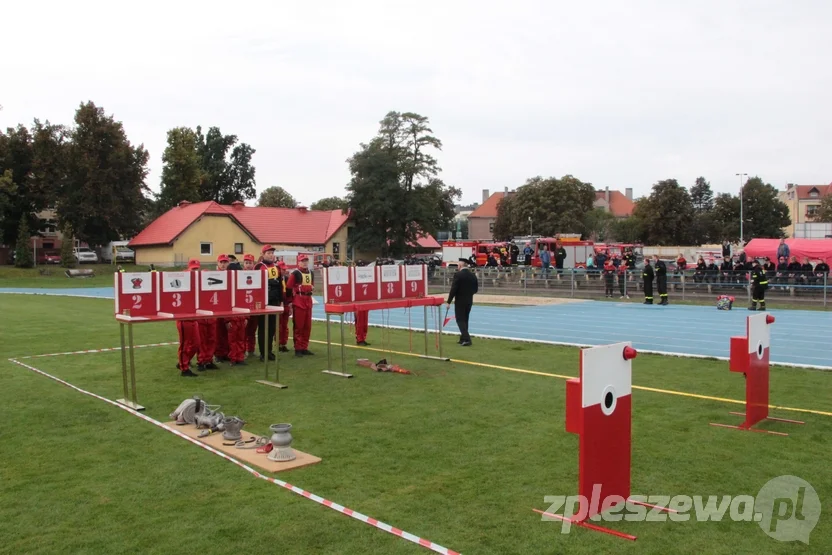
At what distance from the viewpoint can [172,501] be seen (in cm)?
540

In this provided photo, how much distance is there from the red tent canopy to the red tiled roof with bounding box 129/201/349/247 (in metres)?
36.6

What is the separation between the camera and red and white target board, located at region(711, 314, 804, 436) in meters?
7.37

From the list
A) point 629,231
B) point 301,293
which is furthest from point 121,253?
point 629,231

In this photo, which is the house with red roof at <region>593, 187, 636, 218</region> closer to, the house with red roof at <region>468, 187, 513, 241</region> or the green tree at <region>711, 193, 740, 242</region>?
the house with red roof at <region>468, 187, 513, 241</region>

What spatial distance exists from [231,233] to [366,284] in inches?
1941

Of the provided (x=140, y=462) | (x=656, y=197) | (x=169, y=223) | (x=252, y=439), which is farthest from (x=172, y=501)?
(x=656, y=197)

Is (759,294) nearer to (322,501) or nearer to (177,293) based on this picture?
(177,293)

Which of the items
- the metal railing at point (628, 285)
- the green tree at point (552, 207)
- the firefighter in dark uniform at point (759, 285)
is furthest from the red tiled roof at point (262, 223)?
the firefighter in dark uniform at point (759, 285)

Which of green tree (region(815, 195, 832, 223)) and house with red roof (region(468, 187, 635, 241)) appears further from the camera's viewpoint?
house with red roof (region(468, 187, 635, 241))

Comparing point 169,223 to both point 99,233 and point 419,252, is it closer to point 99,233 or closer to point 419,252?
point 99,233

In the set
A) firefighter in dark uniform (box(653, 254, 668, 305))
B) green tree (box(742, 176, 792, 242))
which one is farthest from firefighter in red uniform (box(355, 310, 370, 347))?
green tree (box(742, 176, 792, 242))

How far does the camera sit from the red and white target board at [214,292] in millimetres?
9945

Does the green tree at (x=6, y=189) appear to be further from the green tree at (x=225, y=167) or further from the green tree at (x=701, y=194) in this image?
the green tree at (x=701, y=194)

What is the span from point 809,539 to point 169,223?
5988 centimetres
